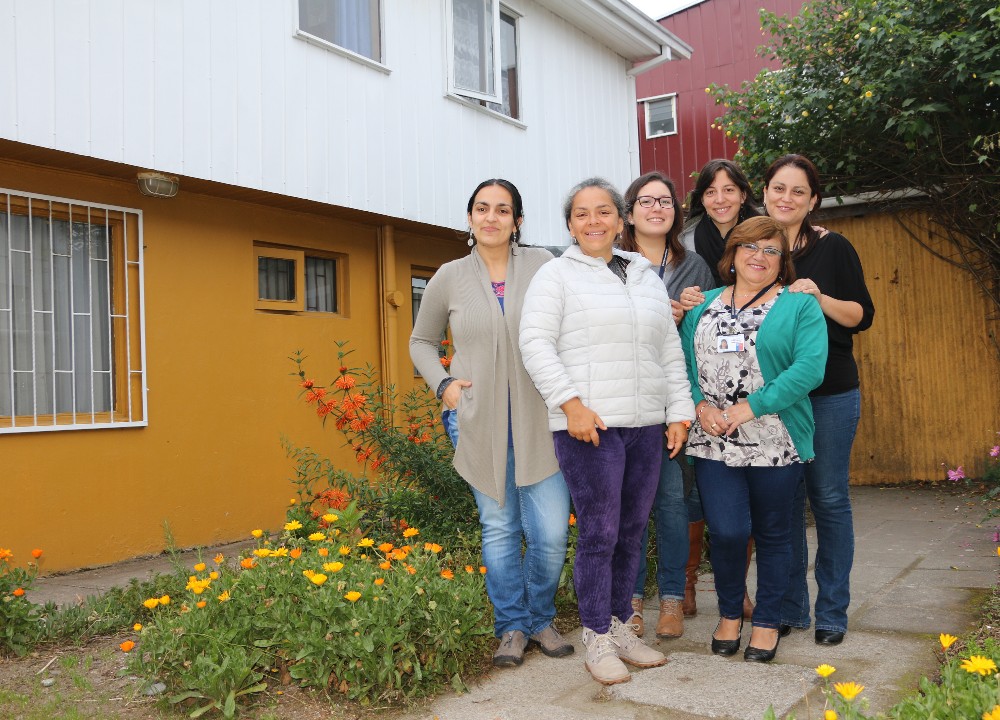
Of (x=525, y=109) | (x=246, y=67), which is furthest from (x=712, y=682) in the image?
(x=525, y=109)

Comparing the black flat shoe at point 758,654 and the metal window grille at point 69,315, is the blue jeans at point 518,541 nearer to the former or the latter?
the black flat shoe at point 758,654

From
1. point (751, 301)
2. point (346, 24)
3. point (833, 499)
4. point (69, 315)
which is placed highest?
point (346, 24)

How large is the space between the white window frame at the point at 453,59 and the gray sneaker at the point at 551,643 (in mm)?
5776

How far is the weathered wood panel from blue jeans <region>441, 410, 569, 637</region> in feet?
19.5

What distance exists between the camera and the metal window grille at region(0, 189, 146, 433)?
17.9 feet

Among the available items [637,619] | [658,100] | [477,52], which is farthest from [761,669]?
[658,100]

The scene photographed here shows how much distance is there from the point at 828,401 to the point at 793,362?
Result: 0.33m

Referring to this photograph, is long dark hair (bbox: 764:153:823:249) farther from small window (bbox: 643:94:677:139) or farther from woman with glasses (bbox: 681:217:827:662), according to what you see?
small window (bbox: 643:94:677:139)

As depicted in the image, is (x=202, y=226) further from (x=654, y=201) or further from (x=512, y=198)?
(x=654, y=201)

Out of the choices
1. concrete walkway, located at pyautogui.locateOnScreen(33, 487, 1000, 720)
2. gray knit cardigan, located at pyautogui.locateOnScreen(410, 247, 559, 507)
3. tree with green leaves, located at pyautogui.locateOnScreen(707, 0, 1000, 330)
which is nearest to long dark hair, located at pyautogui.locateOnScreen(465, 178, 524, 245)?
gray knit cardigan, located at pyautogui.locateOnScreen(410, 247, 559, 507)

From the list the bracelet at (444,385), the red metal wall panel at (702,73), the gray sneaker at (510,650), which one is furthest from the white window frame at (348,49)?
the red metal wall panel at (702,73)

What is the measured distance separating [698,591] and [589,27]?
7.61 meters

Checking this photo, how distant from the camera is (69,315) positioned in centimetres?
578

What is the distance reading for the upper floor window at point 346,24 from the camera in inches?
270
